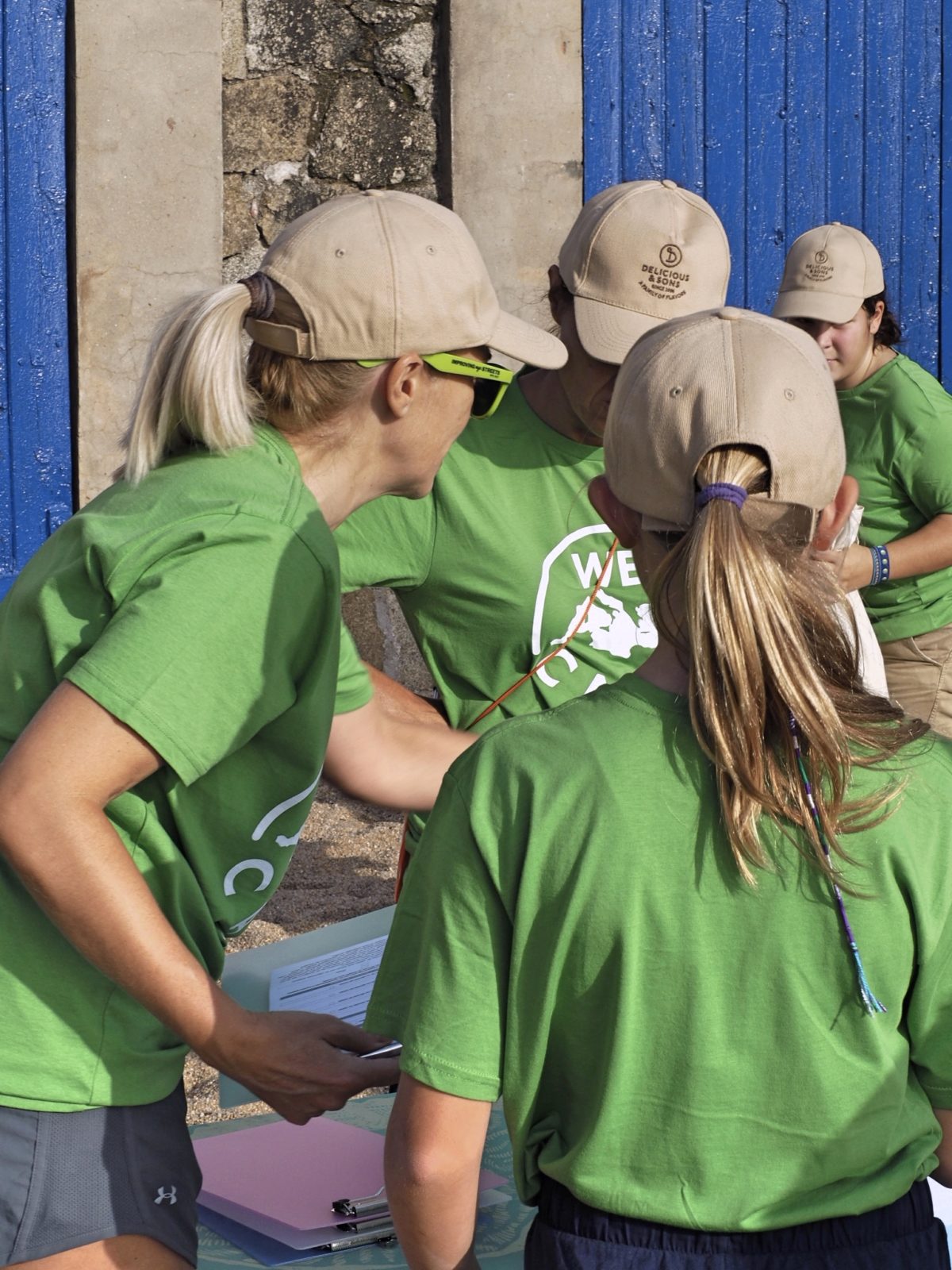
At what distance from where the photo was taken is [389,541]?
2.43 m

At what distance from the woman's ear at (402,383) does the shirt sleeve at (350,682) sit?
50 centimetres

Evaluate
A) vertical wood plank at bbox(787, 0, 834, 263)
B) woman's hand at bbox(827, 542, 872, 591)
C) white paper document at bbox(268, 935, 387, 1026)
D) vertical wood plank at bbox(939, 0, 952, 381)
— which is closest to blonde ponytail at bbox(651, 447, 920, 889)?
white paper document at bbox(268, 935, 387, 1026)

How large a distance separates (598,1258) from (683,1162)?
11cm

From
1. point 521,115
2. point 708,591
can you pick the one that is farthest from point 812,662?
point 521,115

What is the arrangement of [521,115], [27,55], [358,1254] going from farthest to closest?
[521,115]
[27,55]
[358,1254]

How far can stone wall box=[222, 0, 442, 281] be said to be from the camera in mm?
5379

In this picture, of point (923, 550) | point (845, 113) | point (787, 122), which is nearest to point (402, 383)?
point (923, 550)

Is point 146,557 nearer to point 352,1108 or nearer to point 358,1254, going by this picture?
point 358,1254

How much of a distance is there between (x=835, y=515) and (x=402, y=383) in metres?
0.50

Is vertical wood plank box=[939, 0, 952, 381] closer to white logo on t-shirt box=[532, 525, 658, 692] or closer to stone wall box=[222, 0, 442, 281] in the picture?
stone wall box=[222, 0, 442, 281]

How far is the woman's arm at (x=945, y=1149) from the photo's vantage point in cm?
136

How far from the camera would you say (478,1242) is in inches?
69.4

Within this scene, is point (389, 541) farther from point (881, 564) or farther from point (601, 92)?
point (601, 92)

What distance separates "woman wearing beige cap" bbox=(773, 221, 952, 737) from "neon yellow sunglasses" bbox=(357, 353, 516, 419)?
2.30 metres
